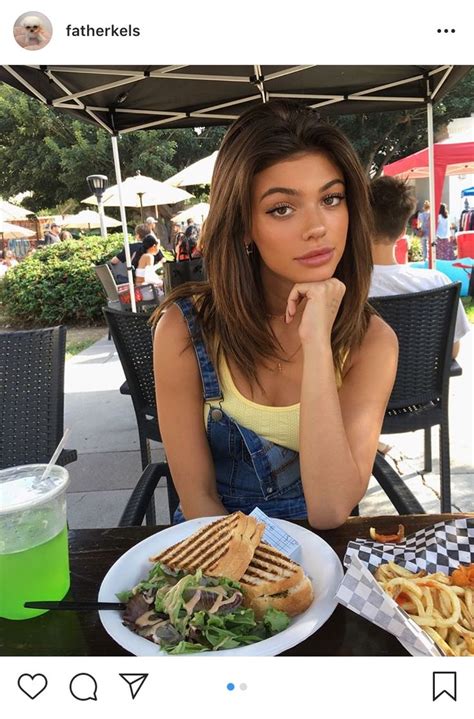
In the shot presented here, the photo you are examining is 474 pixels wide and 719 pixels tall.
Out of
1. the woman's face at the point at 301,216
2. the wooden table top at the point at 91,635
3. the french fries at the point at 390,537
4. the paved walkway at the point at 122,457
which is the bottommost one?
the paved walkway at the point at 122,457

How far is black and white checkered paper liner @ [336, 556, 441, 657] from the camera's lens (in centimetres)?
55

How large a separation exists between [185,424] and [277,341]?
293mm

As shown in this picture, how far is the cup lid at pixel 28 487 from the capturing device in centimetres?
68

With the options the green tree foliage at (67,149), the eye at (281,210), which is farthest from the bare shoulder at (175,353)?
the green tree foliage at (67,149)

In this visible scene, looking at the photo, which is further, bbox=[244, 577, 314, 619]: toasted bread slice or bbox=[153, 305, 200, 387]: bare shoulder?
bbox=[153, 305, 200, 387]: bare shoulder

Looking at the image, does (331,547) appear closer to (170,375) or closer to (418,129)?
(170,375)

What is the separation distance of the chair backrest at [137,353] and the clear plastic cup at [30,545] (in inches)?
47.8

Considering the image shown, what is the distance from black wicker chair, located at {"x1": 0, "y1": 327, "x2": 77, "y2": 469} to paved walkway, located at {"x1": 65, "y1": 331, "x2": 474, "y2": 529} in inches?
36.3

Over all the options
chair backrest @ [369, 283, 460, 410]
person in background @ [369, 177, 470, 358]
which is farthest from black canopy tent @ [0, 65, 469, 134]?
chair backrest @ [369, 283, 460, 410]

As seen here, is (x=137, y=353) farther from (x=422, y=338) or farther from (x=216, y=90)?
(x=216, y=90)

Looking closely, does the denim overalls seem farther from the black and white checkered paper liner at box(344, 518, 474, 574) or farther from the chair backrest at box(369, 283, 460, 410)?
the chair backrest at box(369, 283, 460, 410)
